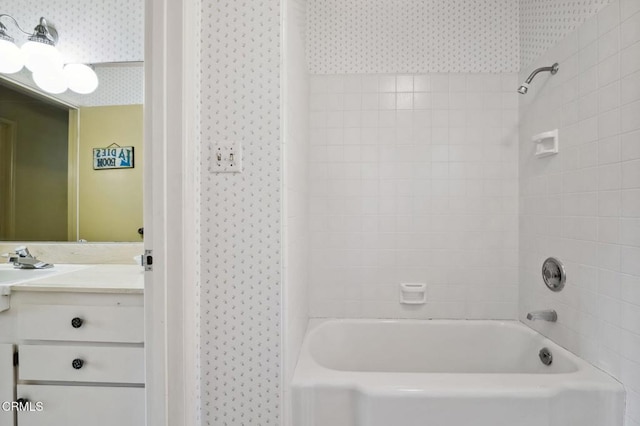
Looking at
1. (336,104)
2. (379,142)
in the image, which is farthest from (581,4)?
(336,104)

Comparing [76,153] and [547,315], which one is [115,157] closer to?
[76,153]

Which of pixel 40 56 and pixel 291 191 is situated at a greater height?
pixel 40 56

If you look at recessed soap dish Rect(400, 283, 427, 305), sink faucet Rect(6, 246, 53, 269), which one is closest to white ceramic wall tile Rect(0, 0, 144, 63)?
sink faucet Rect(6, 246, 53, 269)

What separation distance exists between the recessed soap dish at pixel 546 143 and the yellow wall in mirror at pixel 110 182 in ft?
7.19

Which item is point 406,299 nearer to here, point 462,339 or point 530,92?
point 462,339

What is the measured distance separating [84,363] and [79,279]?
0.38m

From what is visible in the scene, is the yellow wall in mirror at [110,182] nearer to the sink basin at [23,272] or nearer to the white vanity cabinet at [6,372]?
the sink basin at [23,272]

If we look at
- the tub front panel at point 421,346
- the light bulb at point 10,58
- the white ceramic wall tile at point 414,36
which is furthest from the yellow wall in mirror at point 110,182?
the tub front panel at point 421,346

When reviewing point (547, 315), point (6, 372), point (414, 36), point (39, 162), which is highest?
point (414, 36)

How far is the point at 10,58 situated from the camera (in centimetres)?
162

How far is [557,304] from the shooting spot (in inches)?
56.6

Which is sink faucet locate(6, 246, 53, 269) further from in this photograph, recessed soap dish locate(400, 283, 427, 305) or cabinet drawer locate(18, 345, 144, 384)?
recessed soap dish locate(400, 283, 427, 305)

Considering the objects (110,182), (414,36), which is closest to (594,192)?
(414,36)

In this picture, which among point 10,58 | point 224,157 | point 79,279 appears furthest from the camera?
point 10,58
